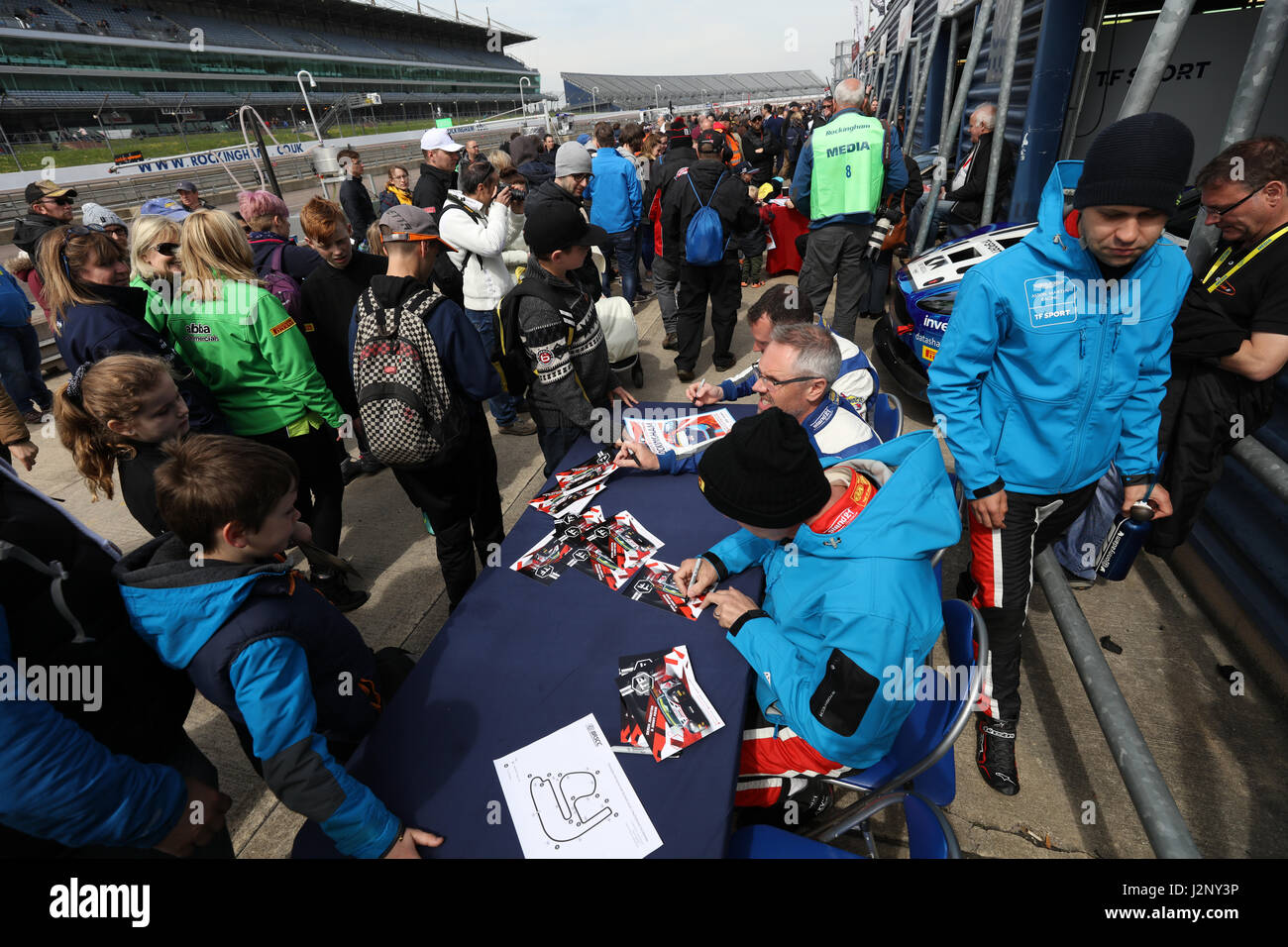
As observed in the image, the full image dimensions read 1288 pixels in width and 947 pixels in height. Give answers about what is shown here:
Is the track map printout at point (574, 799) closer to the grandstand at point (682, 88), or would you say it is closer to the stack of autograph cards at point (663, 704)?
the stack of autograph cards at point (663, 704)

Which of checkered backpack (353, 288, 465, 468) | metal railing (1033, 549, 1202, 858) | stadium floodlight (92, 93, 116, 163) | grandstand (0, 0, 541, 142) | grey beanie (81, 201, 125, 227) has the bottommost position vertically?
metal railing (1033, 549, 1202, 858)

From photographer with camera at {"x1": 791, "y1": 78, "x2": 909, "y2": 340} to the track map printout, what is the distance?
12.6 feet

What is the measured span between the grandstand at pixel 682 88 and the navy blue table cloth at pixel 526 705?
205 feet

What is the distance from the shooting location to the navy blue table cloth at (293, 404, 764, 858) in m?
1.49

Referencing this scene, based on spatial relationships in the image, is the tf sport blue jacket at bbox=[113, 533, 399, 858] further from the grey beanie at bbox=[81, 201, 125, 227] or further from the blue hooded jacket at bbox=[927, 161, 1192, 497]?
the grey beanie at bbox=[81, 201, 125, 227]

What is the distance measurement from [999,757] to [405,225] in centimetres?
338

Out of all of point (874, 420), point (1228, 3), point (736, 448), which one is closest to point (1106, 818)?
point (874, 420)

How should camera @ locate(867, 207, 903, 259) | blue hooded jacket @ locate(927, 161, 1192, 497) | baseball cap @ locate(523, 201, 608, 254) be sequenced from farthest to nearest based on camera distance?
camera @ locate(867, 207, 903, 259), baseball cap @ locate(523, 201, 608, 254), blue hooded jacket @ locate(927, 161, 1192, 497)

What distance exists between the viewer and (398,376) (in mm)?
2529

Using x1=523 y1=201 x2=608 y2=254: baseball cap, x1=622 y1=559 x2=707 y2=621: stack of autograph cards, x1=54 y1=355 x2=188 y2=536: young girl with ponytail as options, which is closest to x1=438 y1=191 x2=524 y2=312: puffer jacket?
x1=523 y1=201 x2=608 y2=254: baseball cap

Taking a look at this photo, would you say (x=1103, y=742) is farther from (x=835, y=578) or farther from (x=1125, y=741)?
(x=835, y=578)

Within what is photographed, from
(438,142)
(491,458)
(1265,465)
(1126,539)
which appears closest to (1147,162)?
(1265,465)

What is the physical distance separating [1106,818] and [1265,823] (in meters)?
0.54
